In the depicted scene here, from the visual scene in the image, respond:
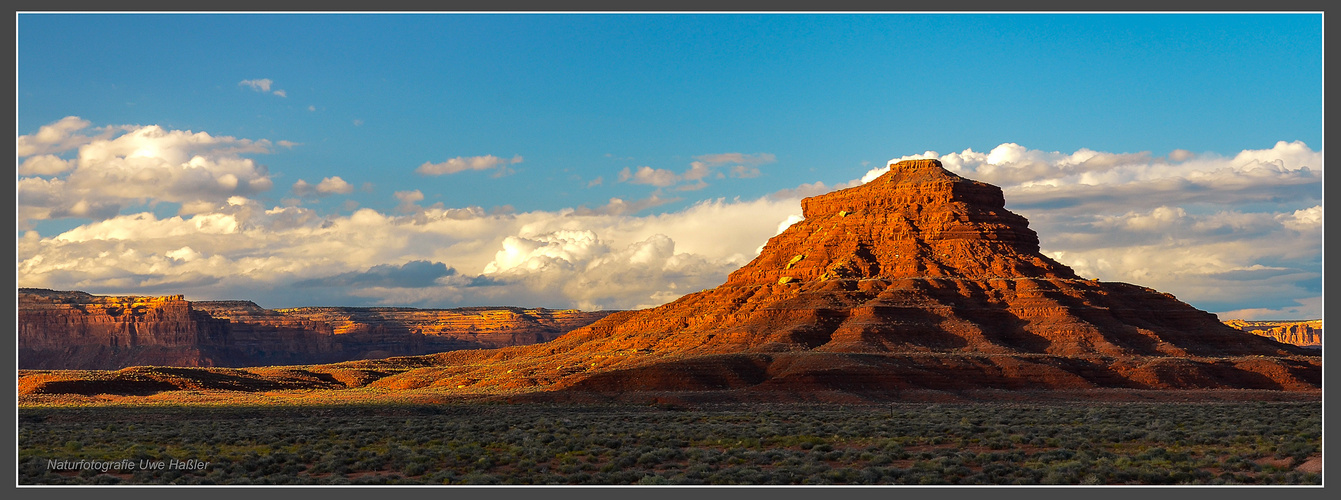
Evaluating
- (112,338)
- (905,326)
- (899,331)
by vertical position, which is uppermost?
(112,338)

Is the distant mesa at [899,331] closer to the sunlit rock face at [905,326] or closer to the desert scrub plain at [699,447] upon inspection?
the sunlit rock face at [905,326]

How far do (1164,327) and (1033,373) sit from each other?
23079mm

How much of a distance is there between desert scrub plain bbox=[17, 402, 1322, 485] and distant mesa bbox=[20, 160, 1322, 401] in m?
16.7

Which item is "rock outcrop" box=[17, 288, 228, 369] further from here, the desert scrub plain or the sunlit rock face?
the desert scrub plain

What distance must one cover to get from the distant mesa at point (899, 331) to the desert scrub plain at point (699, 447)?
658 inches

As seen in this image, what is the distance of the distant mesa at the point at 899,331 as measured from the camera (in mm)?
80562

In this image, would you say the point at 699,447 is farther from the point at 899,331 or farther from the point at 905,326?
the point at 905,326

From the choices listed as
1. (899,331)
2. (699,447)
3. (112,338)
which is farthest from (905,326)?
(112,338)

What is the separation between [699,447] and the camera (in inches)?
1638

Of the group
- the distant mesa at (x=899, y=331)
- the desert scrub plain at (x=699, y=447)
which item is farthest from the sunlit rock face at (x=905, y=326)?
the desert scrub plain at (x=699, y=447)

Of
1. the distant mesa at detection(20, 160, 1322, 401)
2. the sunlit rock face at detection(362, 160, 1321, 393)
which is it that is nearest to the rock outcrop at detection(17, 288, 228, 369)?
the distant mesa at detection(20, 160, 1322, 401)

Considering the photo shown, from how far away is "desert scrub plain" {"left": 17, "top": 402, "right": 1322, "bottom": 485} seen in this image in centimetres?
3325

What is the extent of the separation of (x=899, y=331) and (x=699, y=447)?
51992 millimetres

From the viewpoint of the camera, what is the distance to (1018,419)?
5484 centimetres
